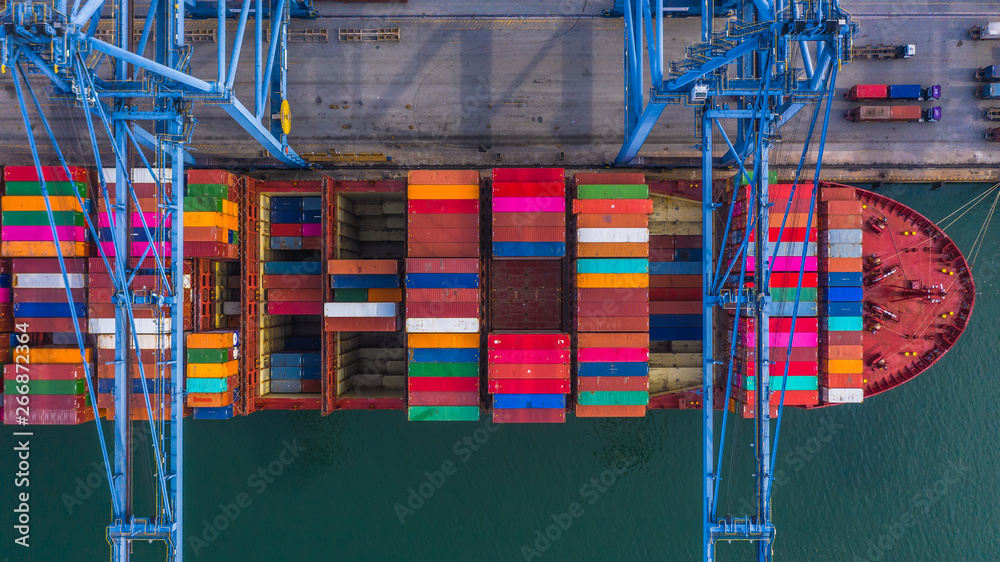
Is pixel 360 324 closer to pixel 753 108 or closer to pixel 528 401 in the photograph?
pixel 528 401

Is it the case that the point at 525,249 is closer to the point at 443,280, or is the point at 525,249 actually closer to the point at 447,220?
the point at 447,220

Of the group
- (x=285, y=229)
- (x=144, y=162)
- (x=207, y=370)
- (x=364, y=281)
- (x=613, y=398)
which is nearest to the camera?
(x=144, y=162)

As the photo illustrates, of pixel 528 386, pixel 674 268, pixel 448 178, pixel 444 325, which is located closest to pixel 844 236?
pixel 674 268

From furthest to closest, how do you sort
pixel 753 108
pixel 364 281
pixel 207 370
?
pixel 364 281 < pixel 207 370 < pixel 753 108

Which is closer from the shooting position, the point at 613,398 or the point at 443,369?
the point at 613,398

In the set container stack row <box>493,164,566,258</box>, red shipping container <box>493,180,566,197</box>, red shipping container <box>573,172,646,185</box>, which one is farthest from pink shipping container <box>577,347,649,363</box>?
red shipping container <box>573,172,646,185</box>

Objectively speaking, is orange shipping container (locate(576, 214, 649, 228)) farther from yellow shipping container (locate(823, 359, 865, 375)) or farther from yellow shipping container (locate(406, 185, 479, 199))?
yellow shipping container (locate(823, 359, 865, 375))

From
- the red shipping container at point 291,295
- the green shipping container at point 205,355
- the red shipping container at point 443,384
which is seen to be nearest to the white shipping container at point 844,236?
the red shipping container at point 443,384

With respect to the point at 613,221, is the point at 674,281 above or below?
below

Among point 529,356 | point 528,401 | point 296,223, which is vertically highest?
point 296,223
